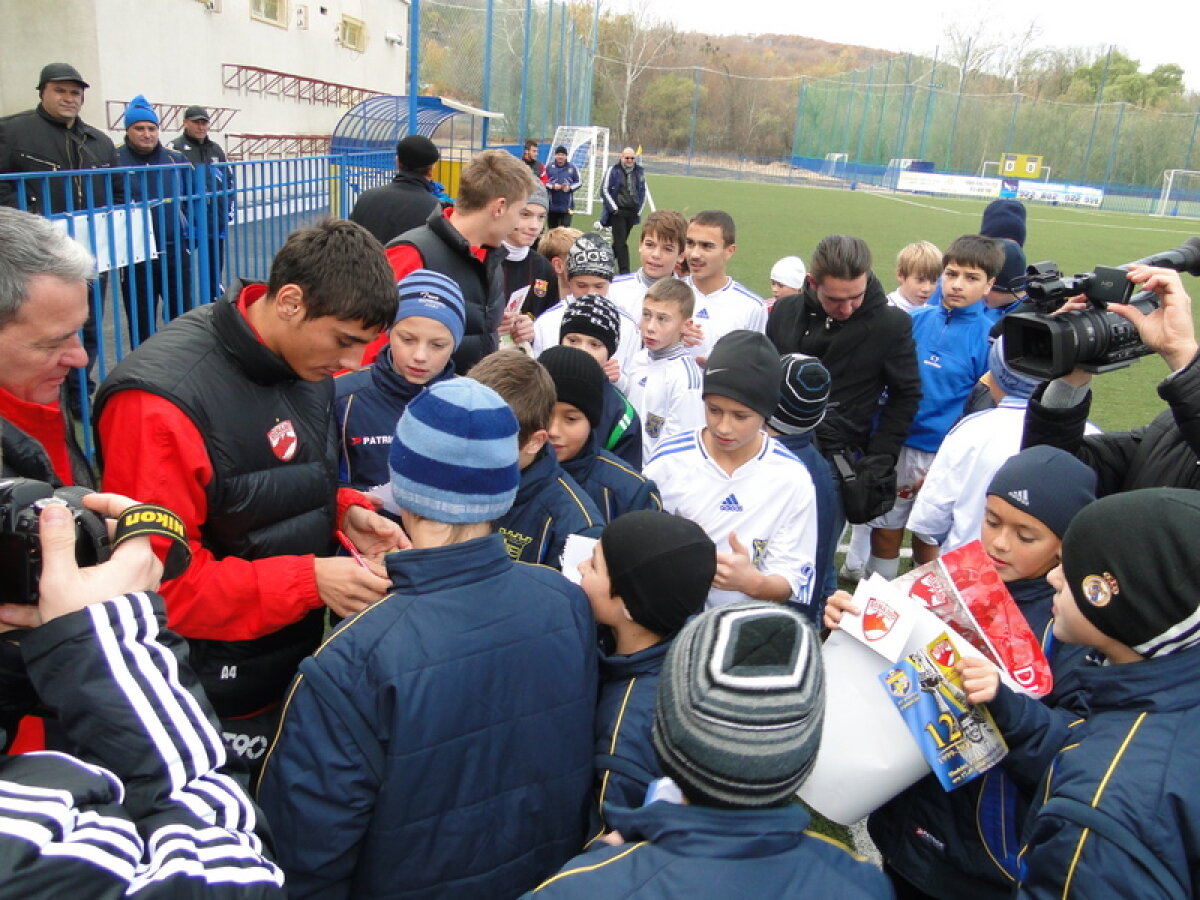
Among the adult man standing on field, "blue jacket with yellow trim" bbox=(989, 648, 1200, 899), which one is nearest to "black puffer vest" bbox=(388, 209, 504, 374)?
"blue jacket with yellow trim" bbox=(989, 648, 1200, 899)

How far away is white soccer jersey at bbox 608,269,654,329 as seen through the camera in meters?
5.39

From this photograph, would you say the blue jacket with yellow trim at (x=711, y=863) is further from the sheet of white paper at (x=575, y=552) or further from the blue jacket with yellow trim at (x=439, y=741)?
the sheet of white paper at (x=575, y=552)

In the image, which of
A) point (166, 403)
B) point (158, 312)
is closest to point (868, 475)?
point (166, 403)

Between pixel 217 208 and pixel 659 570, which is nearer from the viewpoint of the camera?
pixel 659 570

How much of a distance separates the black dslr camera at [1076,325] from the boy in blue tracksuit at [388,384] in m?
1.90

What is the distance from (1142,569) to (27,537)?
1.86 meters

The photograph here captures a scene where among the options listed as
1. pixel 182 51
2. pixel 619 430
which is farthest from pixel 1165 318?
pixel 182 51

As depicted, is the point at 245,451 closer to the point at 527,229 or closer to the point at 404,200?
the point at 527,229

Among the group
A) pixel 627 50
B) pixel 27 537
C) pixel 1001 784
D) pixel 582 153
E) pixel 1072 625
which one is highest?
pixel 627 50

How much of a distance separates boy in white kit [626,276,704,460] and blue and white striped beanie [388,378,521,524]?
266 cm

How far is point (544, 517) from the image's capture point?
257cm

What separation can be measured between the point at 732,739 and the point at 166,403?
1.45 metres

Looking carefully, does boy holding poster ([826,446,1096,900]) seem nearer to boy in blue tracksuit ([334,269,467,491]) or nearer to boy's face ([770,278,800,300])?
boy in blue tracksuit ([334,269,467,491])

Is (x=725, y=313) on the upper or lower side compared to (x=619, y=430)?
upper
